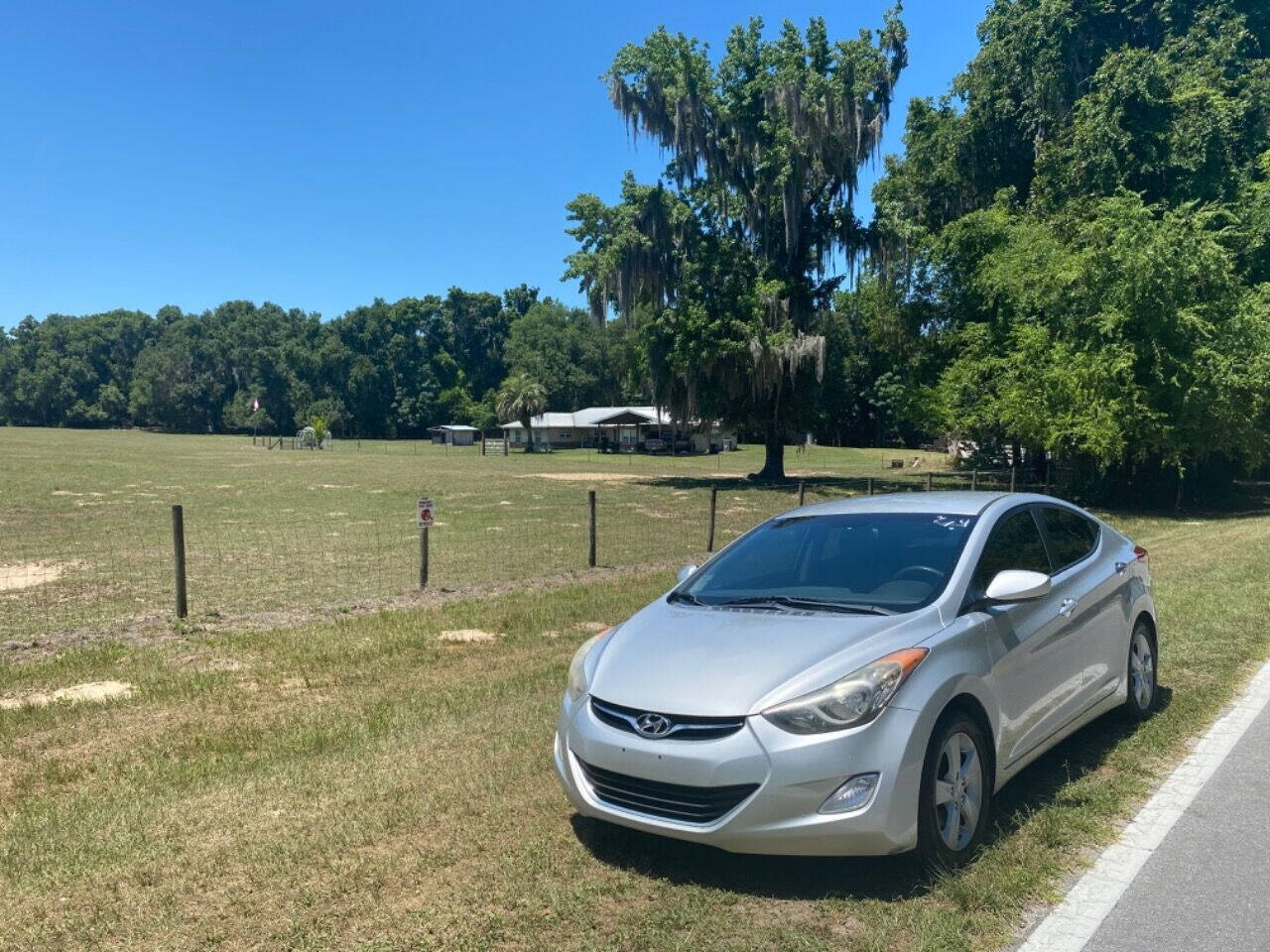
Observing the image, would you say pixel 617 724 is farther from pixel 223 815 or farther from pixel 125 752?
pixel 125 752

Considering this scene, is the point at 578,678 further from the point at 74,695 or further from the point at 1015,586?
the point at 74,695

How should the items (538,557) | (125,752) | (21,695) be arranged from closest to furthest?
(125,752)
(21,695)
(538,557)

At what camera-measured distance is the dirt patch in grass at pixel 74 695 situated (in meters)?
7.00

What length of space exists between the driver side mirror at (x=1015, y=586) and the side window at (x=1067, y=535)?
97 cm

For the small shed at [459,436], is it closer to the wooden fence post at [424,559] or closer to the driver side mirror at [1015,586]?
the wooden fence post at [424,559]

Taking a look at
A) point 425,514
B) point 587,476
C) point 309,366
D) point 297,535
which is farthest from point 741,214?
point 309,366

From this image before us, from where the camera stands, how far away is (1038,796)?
501 cm

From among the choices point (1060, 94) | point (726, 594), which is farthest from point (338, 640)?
point (1060, 94)

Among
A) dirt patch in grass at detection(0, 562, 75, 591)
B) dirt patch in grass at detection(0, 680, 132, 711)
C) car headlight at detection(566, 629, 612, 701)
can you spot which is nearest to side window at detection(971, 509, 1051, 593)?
car headlight at detection(566, 629, 612, 701)

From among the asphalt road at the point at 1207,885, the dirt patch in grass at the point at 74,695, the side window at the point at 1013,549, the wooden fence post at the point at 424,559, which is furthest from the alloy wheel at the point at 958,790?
the wooden fence post at the point at 424,559

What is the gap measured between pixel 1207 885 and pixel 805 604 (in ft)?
6.61

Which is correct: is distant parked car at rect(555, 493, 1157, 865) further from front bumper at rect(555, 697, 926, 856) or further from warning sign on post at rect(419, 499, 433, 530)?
warning sign on post at rect(419, 499, 433, 530)

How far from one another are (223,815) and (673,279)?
31.8 metres

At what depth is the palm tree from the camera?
8825cm
